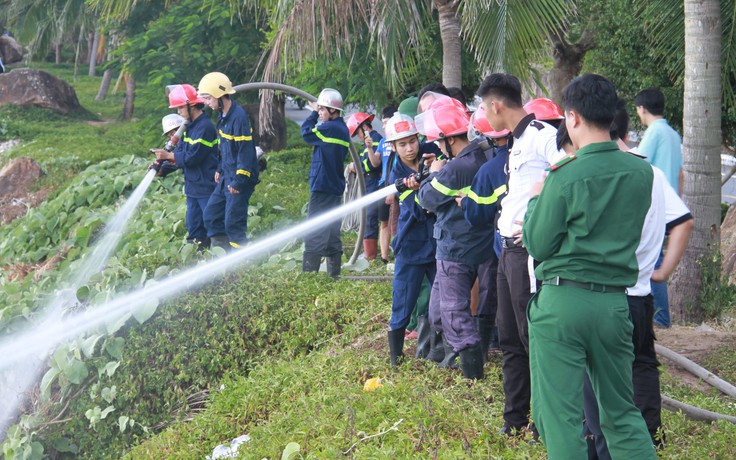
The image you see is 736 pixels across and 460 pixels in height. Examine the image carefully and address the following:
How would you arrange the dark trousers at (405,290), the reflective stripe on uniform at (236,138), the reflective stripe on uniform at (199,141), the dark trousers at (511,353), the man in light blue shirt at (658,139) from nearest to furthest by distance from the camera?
1. the dark trousers at (511,353)
2. the dark trousers at (405,290)
3. the man in light blue shirt at (658,139)
4. the reflective stripe on uniform at (236,138)
5. the reflective stripe on uniform at (199,141)

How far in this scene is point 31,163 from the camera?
62.5ft

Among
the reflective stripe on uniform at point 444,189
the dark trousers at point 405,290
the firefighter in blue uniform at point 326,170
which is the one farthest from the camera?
the firefighter in blue uniform at point 326,170

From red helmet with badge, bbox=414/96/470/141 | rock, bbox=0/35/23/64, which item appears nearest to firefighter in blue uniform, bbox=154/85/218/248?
red helmet with badge, bbox=414/96/470/141

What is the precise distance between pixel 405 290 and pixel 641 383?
88.5 inches

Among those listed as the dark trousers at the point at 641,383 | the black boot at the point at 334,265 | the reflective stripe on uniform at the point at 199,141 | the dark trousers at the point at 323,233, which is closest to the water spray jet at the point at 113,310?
the dark trousers at the point at 323,233

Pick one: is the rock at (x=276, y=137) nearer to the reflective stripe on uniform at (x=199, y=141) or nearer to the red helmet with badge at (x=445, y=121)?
the reflective stripe on uniform at (x=199, y=141)

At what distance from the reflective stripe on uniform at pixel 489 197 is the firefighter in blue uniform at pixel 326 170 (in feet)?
12.3

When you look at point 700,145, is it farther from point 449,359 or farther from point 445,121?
point 449,359

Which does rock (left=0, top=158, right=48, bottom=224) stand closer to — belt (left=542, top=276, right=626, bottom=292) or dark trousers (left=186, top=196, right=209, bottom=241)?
dark trousers (left=186, top=196, right=209, bottom=241)

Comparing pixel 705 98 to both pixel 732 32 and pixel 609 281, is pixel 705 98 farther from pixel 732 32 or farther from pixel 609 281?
pixel 609 281

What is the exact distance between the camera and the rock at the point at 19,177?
→ 1856cm

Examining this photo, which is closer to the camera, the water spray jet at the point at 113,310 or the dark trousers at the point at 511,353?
the dark trousers at the point at 511,353

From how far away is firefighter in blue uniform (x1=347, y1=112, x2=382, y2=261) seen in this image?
10094 millimetres

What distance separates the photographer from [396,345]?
6.62 meters
